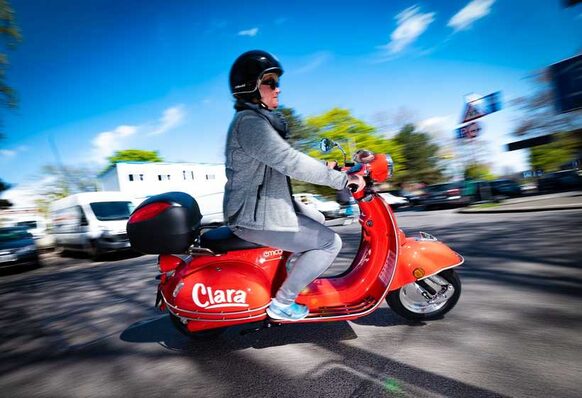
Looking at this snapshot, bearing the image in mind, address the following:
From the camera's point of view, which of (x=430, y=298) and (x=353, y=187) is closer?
(x=353, y=187)

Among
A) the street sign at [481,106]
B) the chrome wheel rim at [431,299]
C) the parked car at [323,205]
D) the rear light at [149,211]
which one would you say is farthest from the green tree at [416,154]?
the rear light at [149,211]

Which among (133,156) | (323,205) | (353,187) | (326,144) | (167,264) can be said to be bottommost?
(167,264)

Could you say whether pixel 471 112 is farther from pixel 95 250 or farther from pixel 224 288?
pixel 95 250

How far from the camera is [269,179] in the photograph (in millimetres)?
2207

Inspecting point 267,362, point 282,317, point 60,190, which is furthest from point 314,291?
point 60,190

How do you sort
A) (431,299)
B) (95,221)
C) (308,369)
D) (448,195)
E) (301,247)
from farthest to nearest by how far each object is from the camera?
(448,195), (95,221), (431,299), (301,247), (308,369)

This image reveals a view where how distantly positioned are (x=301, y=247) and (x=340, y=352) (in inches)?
32.0

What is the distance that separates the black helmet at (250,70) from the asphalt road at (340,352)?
6.25 ft

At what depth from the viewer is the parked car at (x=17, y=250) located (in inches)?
356

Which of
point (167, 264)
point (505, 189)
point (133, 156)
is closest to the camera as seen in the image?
point (167, 264)

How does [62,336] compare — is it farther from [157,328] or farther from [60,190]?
[60,190]

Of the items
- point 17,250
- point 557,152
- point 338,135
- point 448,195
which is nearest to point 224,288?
point 17,250

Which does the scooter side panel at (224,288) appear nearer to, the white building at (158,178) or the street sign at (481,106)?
the street sign at (481,106)

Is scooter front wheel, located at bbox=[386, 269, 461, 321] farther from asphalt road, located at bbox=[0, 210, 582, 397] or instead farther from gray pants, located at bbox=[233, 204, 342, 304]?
gray pants, located at bbox=[233, 204, 342, 304]
